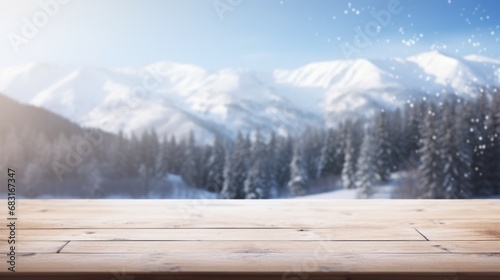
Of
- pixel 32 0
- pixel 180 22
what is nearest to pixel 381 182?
pixel 180 22

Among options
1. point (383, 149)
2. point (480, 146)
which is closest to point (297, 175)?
point (383, 149)

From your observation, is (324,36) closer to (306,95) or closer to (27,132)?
(306,95)

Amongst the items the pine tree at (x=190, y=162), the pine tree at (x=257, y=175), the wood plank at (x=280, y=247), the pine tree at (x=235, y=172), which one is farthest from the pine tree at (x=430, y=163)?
the wood plank at (x=280, y=247)

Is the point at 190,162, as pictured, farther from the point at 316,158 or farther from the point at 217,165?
the point at 316,158

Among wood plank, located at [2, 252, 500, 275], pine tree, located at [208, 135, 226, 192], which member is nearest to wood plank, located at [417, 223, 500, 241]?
wood plank, located at [2, 252, 500, 275]

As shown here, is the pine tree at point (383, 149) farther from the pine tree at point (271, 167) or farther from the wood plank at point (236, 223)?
the wood plank at point (236, 223)
